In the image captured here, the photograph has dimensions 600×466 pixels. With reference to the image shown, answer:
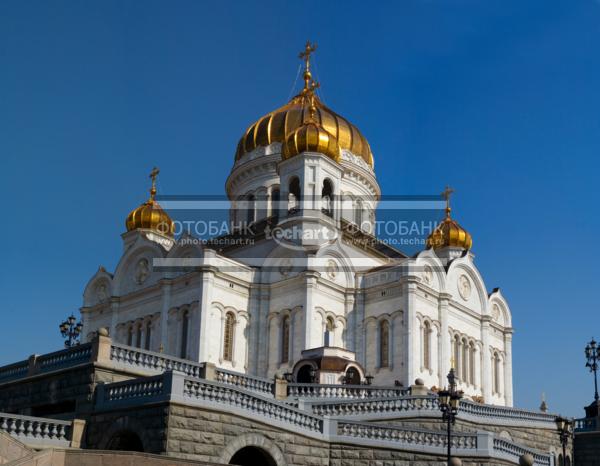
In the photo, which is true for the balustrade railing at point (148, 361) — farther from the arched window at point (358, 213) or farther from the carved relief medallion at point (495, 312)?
the carved relief medallion at point (495, 312)

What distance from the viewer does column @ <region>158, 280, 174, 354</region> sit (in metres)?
40.0

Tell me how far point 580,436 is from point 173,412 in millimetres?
17638

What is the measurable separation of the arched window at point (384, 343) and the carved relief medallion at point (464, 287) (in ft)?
22.1

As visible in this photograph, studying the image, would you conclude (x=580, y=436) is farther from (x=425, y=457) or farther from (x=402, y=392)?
(x=425, y=457)

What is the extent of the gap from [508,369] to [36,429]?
33788 mm

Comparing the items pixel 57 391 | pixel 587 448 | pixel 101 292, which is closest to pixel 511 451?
pixel 587 448

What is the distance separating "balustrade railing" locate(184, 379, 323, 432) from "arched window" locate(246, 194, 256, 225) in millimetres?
28550

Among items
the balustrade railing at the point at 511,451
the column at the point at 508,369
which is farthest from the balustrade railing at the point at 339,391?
the column at the point at 508,369

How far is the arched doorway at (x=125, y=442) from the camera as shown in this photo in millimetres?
18592

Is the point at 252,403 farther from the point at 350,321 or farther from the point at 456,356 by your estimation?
the point at 456,356

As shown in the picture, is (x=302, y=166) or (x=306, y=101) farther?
(x=306, y=101)

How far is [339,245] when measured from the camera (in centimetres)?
4053

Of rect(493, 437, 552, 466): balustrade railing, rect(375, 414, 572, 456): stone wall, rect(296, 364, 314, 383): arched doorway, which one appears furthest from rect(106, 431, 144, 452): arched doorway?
rect(296, 364, 314, 383): arched doorway

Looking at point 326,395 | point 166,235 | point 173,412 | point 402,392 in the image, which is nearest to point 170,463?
point 173,412
